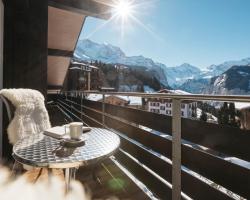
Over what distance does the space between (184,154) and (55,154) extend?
2.74 feet

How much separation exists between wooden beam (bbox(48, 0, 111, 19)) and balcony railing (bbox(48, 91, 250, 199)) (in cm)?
266

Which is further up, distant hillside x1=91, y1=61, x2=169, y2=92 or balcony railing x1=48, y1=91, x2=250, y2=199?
distant hillside x1=91, y1=61, x2=169, y2=92

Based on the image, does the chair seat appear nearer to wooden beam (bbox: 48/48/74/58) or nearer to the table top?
the table top

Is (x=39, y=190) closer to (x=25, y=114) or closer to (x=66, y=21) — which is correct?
(x=25, y=114)

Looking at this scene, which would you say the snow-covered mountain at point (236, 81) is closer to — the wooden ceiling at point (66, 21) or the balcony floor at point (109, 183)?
the wooden ceiling at point (66, 21)

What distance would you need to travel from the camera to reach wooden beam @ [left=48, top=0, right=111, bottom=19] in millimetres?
3996

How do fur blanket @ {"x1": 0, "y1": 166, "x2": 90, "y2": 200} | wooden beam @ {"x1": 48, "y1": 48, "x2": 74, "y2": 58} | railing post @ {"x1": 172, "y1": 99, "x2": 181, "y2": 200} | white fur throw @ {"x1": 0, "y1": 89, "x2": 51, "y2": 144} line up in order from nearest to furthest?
railing post @ {"x1": 172, "y1": 99, "x2": 181, "y2": 200}
white fur throw @ {"x1": 0, "y1": 89, "x2": 51, "y2": 144}
fur blanket @ {"x1": 0, "y1": 166, "x2": 90, "y2": 200}
wooden beam @ {"x1": 48, "y1": 48, "x2": 74, "y2": 58}

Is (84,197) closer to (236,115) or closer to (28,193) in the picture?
(28,193)

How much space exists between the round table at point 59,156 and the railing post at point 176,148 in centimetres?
41

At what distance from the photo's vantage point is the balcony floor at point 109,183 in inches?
80.0

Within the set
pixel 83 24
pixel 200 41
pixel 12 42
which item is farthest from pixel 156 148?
pixel 200 41

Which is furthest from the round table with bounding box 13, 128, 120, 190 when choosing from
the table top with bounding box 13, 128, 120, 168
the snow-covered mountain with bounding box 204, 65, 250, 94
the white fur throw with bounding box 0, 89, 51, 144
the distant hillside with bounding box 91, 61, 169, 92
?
the snow-covered mountain with bounding box 204, 65, 250, 94

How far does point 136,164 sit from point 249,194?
1243mm

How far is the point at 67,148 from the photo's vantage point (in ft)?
3.99
